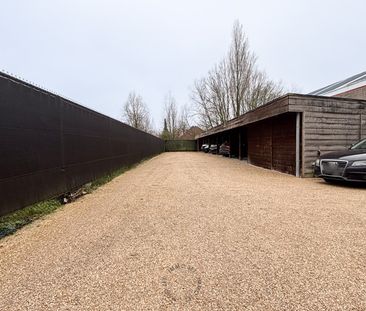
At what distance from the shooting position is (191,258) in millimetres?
2762

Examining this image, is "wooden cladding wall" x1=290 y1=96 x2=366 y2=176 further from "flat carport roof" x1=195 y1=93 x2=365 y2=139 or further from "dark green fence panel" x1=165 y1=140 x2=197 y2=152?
"dark green fence panel" x1=165 y1=140 x2=197 y2=152

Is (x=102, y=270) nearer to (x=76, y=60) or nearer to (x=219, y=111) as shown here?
(x=76, y=60)

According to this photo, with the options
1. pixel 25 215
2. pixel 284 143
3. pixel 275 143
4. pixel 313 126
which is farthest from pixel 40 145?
pixel 275 143

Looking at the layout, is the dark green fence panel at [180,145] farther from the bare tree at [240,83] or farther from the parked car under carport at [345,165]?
the parked car under carport at [345,165]

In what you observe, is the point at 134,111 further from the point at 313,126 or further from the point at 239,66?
the point at 313,126

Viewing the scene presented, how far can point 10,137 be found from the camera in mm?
3996

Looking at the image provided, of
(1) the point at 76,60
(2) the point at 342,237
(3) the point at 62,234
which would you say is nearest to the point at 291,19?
(1) the point at 76,60

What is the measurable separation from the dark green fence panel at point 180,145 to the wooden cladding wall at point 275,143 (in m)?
27.8

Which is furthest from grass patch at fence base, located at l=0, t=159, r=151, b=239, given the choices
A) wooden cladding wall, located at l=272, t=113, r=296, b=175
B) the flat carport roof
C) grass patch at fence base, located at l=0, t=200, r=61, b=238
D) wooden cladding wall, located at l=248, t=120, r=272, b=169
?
wooden cladding wall, located at l=248, t=120, r=272, b=169

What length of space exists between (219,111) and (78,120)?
23.3m

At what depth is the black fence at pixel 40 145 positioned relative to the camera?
395cm

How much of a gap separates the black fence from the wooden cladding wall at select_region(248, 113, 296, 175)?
21.0 ft

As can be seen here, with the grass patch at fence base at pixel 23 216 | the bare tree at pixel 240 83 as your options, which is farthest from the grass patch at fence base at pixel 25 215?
the bare tree at pixel 240 83

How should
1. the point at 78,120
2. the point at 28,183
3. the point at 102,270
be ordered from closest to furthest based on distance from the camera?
the point at 102,270 → the point at 28,183 → the point at 78,120
